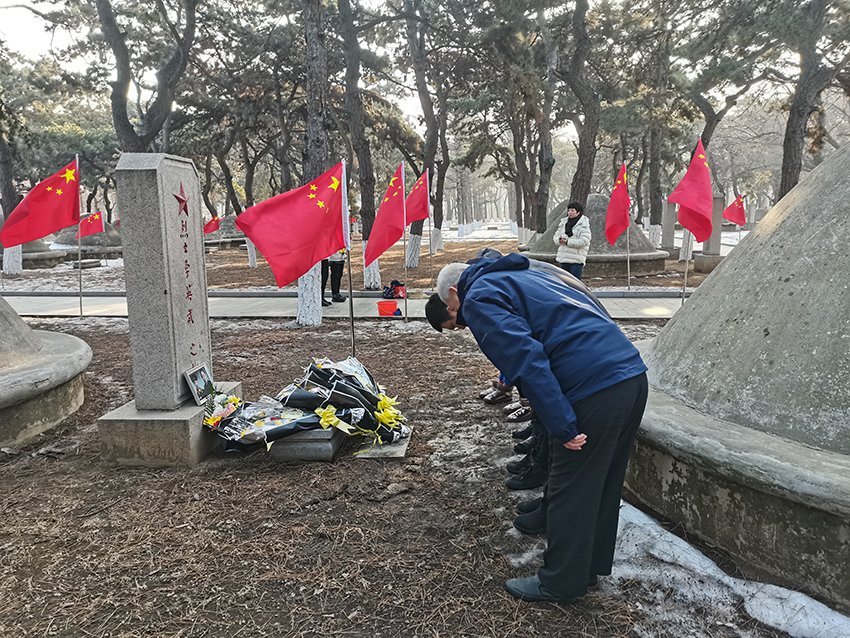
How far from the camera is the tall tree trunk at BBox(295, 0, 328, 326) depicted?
9.63m

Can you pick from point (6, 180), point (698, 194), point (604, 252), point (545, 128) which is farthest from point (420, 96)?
point (6, 180)

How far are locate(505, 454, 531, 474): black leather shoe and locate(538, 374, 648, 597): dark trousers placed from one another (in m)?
1.21

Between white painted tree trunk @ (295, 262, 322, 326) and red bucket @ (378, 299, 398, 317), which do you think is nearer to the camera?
white painted tree trunk @ (295, 262, 322, 326)

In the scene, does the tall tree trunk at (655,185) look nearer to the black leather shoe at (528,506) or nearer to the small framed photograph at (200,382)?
the small framed photograph at (200,382)

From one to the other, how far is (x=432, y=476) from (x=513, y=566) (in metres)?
1.15

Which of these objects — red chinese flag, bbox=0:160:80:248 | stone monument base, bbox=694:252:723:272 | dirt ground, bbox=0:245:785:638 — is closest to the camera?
dirt ground, bbox=0:245:785:638

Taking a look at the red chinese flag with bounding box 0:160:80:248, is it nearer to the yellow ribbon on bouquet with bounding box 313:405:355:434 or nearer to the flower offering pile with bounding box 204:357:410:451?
the flower offering pile with bounding box 204:357:410:451

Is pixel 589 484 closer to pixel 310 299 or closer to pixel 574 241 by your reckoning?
pixel 574 241

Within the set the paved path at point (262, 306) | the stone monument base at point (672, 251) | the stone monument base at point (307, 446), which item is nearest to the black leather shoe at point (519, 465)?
the stone monument base at point (307, 446)

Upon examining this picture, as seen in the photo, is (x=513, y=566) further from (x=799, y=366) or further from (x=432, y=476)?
(x=799, y=366)

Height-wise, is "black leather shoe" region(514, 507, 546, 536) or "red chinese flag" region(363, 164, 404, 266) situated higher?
"red chinese flag" region(363, 164, 404, 266)

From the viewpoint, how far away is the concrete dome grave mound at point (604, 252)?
15.7m

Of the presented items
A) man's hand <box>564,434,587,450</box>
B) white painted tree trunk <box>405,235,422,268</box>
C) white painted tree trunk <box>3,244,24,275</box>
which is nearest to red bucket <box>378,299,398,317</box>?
white painted tree trunk <box>405,235,422,268</box>

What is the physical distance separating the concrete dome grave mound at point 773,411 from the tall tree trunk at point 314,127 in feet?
22.4
